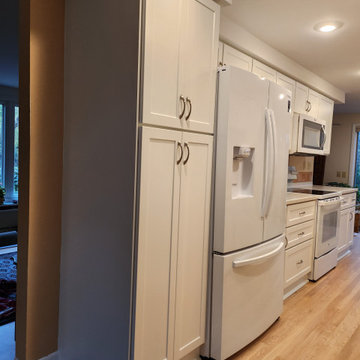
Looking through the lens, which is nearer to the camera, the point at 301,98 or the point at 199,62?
the point at 199,62

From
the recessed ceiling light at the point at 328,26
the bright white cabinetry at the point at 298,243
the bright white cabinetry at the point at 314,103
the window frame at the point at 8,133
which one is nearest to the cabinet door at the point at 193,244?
the bright white cabinetry at the point at 298,243

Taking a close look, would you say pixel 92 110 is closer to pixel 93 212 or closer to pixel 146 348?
pixel 93 212

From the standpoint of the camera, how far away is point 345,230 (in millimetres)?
4223

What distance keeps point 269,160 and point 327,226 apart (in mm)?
1868

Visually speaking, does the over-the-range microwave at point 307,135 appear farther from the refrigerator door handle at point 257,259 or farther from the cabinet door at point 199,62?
the cabinet door at point 199,62

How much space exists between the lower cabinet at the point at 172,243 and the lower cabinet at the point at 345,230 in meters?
2.84

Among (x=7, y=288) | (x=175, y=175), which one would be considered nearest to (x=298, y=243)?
(x=175, y=175)

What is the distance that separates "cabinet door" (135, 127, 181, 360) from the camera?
151cm

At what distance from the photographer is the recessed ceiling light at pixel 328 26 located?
2355mm

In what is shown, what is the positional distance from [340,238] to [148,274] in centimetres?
333

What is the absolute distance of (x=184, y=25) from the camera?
1.62 m

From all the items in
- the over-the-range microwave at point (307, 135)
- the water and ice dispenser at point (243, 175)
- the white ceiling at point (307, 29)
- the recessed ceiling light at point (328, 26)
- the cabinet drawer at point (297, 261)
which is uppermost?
the white ceiling at point (307, 29)

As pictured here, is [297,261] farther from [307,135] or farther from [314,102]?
[314,102]

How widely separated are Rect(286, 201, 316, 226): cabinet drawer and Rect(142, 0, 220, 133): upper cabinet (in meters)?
1.42
